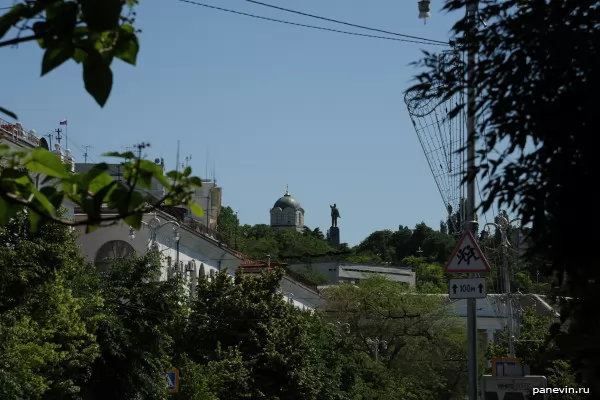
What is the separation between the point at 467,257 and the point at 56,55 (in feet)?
42.4

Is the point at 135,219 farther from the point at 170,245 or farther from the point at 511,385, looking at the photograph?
the point at 170,245

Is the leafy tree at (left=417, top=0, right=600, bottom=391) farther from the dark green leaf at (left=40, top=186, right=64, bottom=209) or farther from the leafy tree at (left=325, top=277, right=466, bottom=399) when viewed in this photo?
the leafy tree at (left=325, top=277, right=466, bottom=399)

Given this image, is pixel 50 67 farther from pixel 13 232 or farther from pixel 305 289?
pixel 305 289

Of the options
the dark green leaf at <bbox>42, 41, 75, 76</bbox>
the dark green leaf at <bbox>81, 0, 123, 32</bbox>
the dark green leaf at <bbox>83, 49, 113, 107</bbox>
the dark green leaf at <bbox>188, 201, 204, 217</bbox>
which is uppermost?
the dark green leaf at <bbox>81, 0, 123, 32</bbox>

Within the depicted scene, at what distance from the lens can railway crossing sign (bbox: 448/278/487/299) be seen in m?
16.8

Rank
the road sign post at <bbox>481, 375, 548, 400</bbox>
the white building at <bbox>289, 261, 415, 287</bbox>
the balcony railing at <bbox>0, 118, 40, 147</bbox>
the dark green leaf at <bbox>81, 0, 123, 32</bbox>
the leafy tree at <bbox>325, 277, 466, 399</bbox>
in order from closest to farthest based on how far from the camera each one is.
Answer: the dark green leaf at <bbox>81, 0, 123, 32</bbox>
the road sign post at <bbox>481, 375, 548, 400</bbox>
the balcony railing at <bbox>0, 118, 40, 147</bbox>
the leafy tree at <bbox>325, 277, 466, 399</bbox>
the white building at <bbox>289, 261, 415, 287</bbox>

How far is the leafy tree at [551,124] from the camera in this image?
→ 20.9 feet

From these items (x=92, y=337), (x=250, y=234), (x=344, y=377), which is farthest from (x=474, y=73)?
(x=250, y=234)

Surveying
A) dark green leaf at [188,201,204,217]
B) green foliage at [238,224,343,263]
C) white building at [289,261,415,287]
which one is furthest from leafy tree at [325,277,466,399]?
green foliage at [238,224,343,263]

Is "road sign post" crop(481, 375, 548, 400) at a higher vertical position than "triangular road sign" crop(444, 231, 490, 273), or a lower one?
lower

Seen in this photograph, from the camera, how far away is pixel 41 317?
2594 cm

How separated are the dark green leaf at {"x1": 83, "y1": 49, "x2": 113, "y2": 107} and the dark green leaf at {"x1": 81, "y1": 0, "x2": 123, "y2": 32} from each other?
131 mm

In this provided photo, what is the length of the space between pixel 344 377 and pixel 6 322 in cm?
3198

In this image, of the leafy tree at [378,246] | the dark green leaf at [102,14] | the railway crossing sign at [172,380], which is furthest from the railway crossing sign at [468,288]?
the leafy tree at [378,246]
